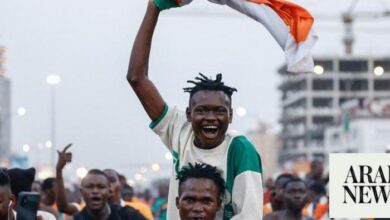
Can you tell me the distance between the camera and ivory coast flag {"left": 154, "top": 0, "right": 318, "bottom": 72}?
702 centimetres

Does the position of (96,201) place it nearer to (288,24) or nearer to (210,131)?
(288,24)

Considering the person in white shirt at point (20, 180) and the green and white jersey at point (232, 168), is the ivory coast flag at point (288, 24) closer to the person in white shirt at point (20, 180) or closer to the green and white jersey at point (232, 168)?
the green and white jersey at point (232, 168)

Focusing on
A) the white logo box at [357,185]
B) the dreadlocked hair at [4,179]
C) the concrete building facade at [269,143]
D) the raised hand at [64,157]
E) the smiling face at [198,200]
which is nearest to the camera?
the smiling face at [198,200]

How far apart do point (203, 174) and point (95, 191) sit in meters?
3.86

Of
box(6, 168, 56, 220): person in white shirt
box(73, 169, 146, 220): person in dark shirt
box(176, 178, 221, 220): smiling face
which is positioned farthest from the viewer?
box(73, 169, 146, 220): person in dark shirt

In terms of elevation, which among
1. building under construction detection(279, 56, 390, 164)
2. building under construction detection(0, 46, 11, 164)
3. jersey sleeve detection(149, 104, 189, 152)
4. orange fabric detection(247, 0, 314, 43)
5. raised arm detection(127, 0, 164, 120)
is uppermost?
building under construction detection(279, 56, 390, 164)

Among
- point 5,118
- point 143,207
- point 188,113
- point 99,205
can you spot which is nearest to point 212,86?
point 188,113

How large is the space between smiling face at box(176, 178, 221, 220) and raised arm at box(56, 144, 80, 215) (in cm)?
503

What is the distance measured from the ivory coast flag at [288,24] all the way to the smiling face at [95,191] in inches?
128

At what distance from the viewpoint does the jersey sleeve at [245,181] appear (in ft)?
21.8

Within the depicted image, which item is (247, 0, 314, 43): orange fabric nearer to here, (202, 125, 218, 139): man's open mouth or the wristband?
the wristband

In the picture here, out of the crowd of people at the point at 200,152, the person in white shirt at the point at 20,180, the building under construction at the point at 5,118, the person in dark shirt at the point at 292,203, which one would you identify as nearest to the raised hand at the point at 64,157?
the person in dark shirt at the point at 292,203

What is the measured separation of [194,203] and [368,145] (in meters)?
99.5

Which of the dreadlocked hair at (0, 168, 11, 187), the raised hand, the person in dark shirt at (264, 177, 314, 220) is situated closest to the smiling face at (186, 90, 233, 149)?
the dreadlocked hair at (0, 168, 11, 187)
